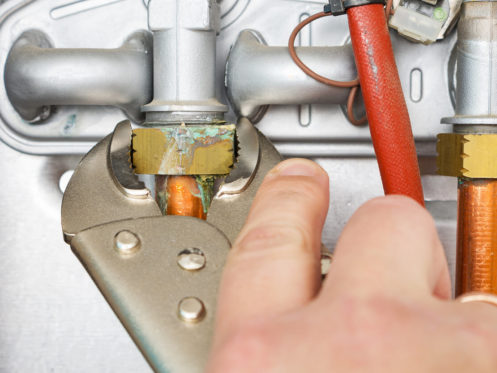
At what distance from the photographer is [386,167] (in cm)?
56

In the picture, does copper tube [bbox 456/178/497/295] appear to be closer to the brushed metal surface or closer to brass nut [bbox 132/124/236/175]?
the brushed metal surface

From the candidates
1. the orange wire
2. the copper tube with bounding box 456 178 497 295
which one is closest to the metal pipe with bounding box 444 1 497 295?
the copper tube with bounding box 456 178 497 295

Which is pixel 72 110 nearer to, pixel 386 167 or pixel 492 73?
pixel 386 167

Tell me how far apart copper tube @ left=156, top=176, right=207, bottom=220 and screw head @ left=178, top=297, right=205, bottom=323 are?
7.3 inches

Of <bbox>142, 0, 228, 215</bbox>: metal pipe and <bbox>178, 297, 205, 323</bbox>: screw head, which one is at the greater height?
<bbox>142, 0, 228, 215</bbox>: metal pipe

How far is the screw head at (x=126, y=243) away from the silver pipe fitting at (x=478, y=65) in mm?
388

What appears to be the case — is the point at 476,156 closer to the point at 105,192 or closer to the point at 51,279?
the point at 105,192

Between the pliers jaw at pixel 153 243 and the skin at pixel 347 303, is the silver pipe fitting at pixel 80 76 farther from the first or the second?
the skin at pixel 347 303

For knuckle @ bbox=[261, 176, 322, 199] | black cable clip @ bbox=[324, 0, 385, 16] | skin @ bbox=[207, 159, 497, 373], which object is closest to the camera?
skin @ bbox=[207, 159, 497, 373]

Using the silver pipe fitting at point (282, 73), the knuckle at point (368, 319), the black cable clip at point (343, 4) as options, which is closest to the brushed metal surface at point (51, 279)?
the silver pipe fitting at point (282, 73)

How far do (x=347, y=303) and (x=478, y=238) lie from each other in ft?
1.24

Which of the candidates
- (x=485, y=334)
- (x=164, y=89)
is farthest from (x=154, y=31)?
(x=485, y=334)

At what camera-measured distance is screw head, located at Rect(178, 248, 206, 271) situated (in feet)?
1.54

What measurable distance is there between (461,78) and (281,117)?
9.0 inches
